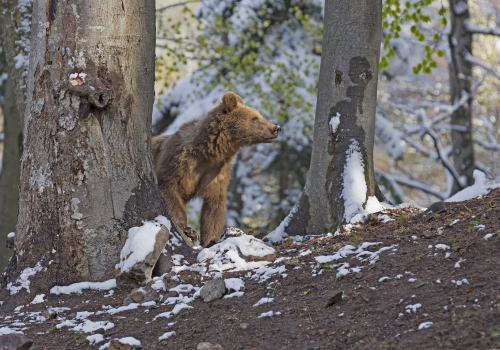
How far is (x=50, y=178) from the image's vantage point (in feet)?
13.5

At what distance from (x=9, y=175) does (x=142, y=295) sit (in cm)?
560

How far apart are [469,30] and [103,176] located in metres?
11.0

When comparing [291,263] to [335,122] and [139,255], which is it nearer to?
[139,255]

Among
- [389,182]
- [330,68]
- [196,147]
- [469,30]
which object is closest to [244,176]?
[389,182]

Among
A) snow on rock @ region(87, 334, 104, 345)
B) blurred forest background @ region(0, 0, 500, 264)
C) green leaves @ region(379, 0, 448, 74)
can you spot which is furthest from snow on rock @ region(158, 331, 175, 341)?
blurred forest background @ region(0, 0, 500, 264)

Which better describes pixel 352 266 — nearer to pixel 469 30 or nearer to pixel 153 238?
pixel 153 238

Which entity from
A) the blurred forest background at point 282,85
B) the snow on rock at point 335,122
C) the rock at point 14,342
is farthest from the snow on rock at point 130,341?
the blurred forest background at point 282,85

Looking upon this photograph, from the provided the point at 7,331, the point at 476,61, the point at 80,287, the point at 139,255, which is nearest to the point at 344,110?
the point at 139,255

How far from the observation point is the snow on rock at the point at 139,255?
3.89 meters

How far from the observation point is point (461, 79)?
509 inches

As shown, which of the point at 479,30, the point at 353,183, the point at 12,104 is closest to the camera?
the point at 353,183

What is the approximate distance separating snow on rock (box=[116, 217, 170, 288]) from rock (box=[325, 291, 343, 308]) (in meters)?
1.41

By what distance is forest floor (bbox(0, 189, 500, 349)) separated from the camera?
268cm

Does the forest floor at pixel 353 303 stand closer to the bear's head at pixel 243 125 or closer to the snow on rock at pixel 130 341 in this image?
the snow on rock at pixel 130 341
